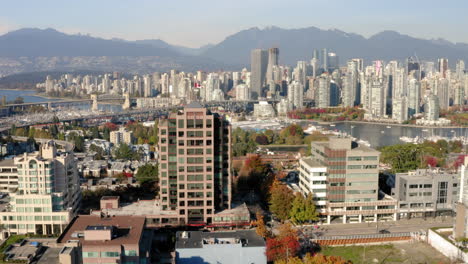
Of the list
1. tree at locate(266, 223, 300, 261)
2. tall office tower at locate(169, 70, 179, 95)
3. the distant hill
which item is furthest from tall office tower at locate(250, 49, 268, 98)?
the distant hill

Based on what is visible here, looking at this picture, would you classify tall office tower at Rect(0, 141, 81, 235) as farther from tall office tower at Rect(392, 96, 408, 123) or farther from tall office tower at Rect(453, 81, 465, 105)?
tall office tower at Rect(453, 81, 465, 105)

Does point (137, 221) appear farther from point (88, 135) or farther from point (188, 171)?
point (88, 135)

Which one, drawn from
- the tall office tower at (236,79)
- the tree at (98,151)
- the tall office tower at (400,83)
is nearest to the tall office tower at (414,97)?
the tall office tower at (400,83)

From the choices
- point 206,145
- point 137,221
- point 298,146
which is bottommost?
point 298,146

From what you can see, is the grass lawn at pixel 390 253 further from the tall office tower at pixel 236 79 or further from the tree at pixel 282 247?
the tall office tower at pixel 236 79

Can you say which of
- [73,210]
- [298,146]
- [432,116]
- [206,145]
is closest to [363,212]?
[206,145]
